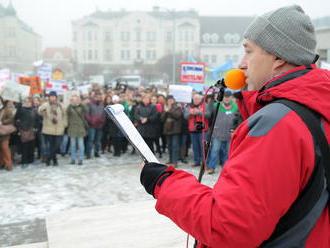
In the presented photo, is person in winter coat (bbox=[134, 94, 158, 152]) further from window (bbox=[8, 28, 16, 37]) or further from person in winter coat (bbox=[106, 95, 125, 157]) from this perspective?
window (bbox=[8, 28, 16, 37])

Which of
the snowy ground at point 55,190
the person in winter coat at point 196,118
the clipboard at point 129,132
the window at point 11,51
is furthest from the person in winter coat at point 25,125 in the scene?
the window at point 11,51

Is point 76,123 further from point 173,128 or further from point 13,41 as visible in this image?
point 13,41

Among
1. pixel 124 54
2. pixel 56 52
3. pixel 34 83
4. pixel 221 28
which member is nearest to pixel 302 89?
pixel 34 83

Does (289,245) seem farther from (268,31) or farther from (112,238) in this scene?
(112,238)

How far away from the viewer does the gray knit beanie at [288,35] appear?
44.6 inches

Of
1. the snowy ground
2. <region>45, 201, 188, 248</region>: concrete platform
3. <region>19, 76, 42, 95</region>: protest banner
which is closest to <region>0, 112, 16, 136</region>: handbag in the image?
the snowy ground

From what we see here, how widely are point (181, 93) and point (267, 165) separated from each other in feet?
25.9

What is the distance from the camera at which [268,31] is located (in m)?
1.15

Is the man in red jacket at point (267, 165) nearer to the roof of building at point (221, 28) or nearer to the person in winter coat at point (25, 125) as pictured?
the person in winter coat at point (25, 125)

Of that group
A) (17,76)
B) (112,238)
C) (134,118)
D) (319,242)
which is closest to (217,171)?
(134,118)

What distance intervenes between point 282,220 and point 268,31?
0.65 m

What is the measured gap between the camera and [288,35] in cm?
113

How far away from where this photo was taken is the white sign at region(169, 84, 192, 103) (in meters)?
8.75

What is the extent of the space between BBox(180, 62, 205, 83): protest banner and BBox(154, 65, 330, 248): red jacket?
9.50 m
